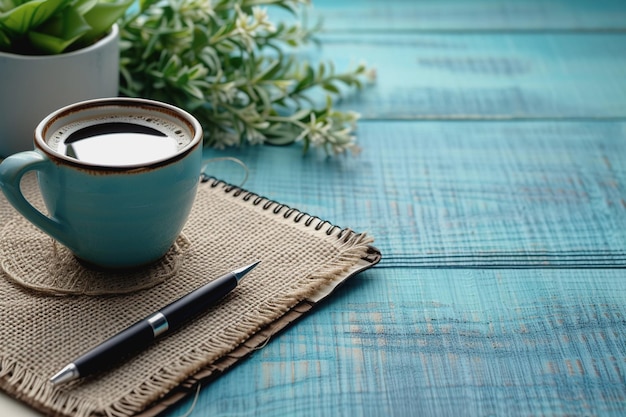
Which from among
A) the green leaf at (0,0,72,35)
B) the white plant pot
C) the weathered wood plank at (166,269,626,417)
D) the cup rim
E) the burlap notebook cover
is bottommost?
the weathered wood plank at (166,269,626,417)

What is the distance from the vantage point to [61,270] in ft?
2.32

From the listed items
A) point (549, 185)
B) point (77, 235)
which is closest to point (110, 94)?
point (77, 235)

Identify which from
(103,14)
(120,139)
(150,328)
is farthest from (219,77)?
(150,328)

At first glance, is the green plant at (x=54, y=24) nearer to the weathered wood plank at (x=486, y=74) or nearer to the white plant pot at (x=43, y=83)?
the white plant pot at (x=43, y=83)

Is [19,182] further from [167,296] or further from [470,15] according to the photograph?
[470,15]

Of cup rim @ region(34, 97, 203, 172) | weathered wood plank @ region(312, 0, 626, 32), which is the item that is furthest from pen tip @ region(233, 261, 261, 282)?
weathered wood plank @ region(312, 0, 626, 32)

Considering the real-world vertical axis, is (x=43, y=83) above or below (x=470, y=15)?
above

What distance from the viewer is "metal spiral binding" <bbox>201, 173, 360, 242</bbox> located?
77 cm

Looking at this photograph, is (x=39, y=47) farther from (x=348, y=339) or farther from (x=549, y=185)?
(x=549, y=185)

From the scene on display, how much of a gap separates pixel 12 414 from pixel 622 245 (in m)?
0.60

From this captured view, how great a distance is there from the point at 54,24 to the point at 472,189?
49 cm

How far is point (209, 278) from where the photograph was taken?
2.33 ft

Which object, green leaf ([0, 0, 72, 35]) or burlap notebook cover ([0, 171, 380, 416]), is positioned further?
green leaf ([0, 0, 72, 35])

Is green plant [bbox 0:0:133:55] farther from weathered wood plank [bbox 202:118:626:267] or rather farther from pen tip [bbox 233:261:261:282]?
pen tip [bbox 233:261:261:282]
